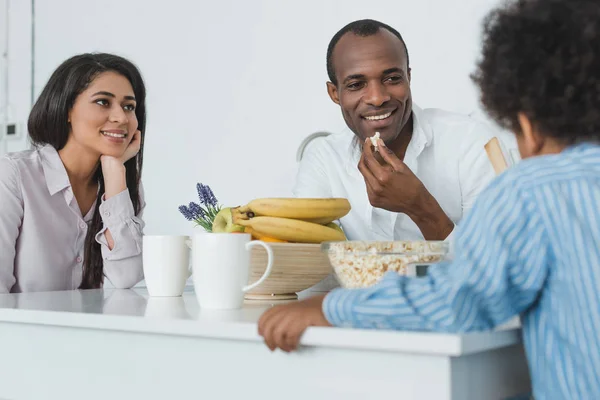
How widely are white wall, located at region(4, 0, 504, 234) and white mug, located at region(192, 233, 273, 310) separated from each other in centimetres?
174

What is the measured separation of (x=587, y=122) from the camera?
72 cm

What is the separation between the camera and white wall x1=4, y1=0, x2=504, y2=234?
2.57m

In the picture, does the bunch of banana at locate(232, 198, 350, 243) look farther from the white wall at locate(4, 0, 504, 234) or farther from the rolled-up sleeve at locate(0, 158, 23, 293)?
the white wall at locate(4, 0, 504, 234)

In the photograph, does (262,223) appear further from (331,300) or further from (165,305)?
(331,300)

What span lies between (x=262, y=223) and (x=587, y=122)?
50cm

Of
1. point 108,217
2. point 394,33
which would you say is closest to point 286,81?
point 394,33

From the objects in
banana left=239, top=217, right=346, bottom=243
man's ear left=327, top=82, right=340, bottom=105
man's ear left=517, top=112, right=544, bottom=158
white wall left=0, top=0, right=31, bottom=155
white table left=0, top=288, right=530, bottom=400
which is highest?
white wall left=0, top=0, right=31, bottom=155

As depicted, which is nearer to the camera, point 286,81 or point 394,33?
point 394,33

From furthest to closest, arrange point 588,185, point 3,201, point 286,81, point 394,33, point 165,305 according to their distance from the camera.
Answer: point 286,81 → point 394,33 → point 3,201 → point 165,305 → point 588,185

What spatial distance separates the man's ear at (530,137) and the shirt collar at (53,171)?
122 cm

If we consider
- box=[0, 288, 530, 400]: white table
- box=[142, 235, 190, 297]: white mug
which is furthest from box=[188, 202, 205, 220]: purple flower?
box=[0, 288, 530, 400]: white table

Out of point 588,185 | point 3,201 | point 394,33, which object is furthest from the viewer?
point 394,33

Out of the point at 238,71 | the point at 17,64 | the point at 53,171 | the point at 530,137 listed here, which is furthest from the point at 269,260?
the point at 17,64

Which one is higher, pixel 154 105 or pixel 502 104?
pixel 154 105
